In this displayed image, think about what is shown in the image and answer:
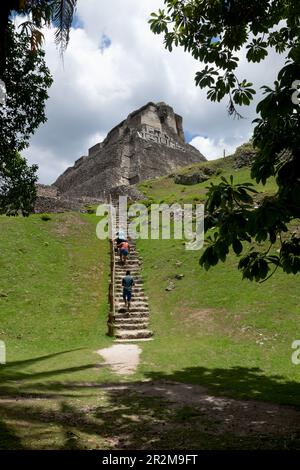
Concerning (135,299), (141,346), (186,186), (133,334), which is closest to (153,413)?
(141,346)

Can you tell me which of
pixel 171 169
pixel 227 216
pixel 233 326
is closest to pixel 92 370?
pixel 233 326

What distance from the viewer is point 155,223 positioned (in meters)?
32.4

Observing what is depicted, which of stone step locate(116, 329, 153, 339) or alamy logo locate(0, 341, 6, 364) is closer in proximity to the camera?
alamy logo locate(0, 341, 6, 364)

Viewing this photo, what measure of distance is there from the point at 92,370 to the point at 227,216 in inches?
312

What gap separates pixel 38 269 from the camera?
22438 mm

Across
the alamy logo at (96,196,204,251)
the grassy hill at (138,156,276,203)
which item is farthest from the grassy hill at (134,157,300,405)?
the grassy hill at (138,156,276,203)

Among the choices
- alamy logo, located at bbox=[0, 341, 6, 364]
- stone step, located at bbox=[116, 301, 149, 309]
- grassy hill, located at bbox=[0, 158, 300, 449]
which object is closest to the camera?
grassy hill, located at bbox=[0, 158, 300, 449]

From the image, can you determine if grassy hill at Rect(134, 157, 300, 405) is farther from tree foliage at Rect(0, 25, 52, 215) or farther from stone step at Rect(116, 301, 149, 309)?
tree foliage at Rect(0, 25, 52, 215)

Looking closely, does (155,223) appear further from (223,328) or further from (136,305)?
(223,328)

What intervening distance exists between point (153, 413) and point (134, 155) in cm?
7367

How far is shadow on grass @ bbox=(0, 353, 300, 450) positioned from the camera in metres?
5.82

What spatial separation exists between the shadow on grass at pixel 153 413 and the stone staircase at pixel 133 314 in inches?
226

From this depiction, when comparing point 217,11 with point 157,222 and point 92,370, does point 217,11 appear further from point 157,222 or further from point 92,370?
point 157,222

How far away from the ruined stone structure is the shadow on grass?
56.3 meters
